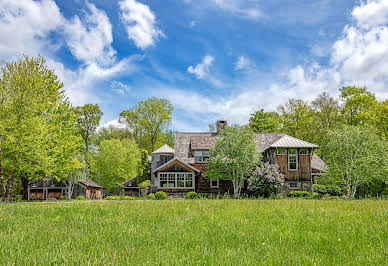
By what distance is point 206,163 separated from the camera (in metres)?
43.4

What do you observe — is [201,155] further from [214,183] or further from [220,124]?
[220,124]

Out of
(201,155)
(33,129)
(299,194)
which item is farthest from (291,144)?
(33,129)

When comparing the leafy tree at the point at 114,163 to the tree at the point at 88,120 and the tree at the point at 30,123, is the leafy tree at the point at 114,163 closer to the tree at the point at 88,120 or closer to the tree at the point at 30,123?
the tree at the point at 88,120

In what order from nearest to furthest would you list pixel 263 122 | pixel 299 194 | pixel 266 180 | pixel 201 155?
1. pixel 266 180
2. pixel 299 194
3. pixel 201 155
4. pixel 263 122

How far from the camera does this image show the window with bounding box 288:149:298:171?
3856cm

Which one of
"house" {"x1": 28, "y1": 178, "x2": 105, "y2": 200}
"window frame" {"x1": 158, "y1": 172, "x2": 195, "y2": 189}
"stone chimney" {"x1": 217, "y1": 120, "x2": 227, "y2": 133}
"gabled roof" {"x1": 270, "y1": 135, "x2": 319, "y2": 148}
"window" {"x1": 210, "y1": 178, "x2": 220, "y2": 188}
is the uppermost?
"stone chimney" {"x1": 217, "y1": 120, "x2": 227, "y2": 133}

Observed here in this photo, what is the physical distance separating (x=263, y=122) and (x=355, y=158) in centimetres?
3185

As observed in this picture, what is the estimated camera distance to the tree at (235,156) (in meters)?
35.4

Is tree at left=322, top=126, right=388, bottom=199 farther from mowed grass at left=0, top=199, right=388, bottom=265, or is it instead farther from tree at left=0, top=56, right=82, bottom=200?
tree at left=0, top=56, right=82, bottom=200

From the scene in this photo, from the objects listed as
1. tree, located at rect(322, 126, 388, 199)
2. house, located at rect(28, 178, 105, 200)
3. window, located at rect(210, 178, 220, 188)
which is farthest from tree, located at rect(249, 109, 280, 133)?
house, located at rect(28, 178, 105, 200)

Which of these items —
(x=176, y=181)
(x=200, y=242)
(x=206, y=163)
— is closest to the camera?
(x=200, y=242)

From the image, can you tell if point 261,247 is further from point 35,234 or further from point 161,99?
point 161,99

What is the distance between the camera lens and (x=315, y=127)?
178 ft

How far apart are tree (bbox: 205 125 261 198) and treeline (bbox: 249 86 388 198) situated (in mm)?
8698
